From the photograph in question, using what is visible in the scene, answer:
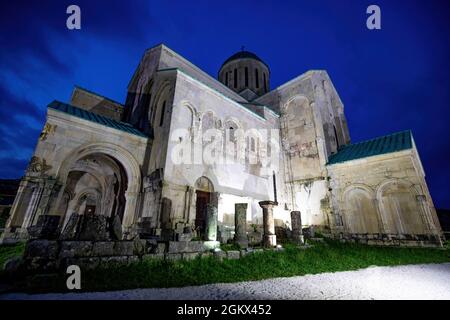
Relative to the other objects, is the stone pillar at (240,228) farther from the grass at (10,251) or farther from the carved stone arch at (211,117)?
the grass at (10,251)

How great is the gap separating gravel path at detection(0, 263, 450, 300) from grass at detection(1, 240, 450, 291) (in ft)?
0.87

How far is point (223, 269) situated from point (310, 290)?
2117mm

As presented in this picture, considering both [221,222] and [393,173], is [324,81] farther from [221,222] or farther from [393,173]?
[221,222]

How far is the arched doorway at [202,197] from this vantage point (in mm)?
10766

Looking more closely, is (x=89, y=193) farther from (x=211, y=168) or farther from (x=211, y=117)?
(x=211, y=117)

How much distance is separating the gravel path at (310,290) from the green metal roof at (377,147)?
9544mm

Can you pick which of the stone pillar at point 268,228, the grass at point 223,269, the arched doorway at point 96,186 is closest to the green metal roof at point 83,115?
the arched doorway at point 96,186

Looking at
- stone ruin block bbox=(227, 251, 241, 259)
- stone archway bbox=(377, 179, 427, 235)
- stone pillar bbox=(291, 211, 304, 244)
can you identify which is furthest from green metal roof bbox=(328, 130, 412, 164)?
stone ruin block bbox=(227, 251, 241, 259)

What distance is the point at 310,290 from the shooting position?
3746 mm

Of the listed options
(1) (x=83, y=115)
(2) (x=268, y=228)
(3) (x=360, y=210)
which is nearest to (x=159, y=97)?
(1) (x=83, y=115)

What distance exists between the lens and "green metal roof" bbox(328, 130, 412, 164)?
480 inches

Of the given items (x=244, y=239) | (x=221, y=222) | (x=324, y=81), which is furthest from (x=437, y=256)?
(x=324, y=81)

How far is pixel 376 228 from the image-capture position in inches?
471

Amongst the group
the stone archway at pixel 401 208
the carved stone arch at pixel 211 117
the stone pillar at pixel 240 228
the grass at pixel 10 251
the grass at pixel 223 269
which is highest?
the carved stone arch at pixel 211 117
